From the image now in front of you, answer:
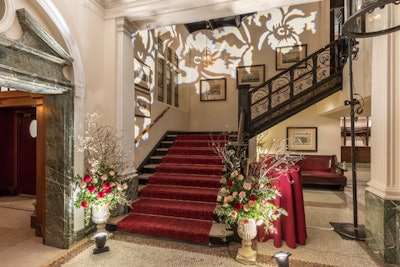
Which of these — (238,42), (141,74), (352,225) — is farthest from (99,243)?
(238,42)

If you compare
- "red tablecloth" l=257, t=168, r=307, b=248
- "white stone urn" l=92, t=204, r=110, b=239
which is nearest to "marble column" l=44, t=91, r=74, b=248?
"white stone urn" l=92, t=204, r=110, b=239

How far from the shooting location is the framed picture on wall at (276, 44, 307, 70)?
6.82m

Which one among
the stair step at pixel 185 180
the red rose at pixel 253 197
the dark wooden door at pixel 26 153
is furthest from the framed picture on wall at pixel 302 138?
the dark wooden door at pixel 26 153

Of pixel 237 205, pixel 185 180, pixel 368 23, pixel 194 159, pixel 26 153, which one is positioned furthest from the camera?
pixel 26 153

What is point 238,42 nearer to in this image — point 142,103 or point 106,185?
point 142,103

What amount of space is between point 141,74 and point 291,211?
12.7 ft

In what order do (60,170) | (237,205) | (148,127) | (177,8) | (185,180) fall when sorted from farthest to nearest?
1. (148,127)
2. (185,180)
3. (177,8)
4. (60,170)
5. (237,205)

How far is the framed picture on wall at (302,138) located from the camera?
23.0ft

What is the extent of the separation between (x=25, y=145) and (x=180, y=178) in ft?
13.8

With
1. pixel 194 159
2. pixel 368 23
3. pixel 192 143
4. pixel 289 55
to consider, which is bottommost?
pixel 194 159

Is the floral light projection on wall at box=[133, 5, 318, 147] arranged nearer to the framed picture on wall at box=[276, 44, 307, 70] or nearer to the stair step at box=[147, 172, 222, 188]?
the framed picture on wall at box=[276, 44, 307, 70]

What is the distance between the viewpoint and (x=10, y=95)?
3281 mm

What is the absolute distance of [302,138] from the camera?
7.07 metres

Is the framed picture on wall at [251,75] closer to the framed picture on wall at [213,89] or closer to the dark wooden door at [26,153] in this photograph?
the framed picture on wall at [213,89]
